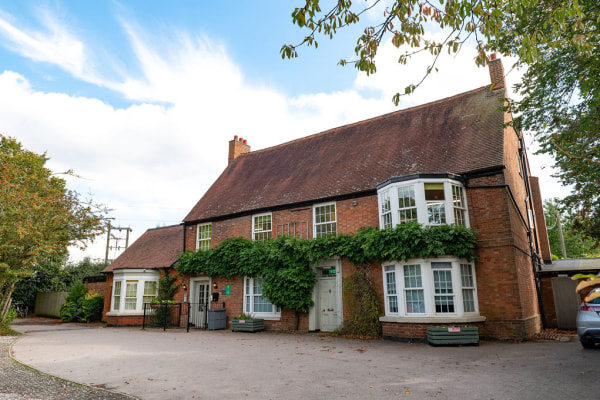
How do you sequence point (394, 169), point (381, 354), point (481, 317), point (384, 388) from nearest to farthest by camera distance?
point (384, 388)
point (381, 354)
point (481, 317)
point (394, 169)

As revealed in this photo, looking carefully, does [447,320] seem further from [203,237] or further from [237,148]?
[237,148]

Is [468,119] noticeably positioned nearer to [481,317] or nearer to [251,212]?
[481,317]

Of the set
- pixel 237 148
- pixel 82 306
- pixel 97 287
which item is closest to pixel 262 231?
pixel 237 148

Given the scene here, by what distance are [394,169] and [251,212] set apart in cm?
712

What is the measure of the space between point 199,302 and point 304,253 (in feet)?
25.2

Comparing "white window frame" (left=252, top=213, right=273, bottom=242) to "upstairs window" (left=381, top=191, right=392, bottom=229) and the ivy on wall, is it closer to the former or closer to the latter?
the ivy on wall

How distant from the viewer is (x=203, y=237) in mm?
20266

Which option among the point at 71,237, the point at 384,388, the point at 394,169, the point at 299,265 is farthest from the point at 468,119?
the point at 71,237

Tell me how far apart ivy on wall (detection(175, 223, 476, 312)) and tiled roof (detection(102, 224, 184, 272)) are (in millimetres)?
2433

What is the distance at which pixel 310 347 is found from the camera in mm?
11047

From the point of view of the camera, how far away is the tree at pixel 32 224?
583 inches

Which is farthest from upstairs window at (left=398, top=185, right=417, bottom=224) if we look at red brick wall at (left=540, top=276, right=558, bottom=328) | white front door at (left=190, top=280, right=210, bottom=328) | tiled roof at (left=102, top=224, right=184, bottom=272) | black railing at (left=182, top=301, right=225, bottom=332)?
tiled roof at (left=102, top=224, right=184, bottom=272)

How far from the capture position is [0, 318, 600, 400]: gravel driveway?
19.7ft

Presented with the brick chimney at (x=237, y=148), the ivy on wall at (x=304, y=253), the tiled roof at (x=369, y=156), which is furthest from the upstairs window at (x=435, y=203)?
the brick chimney at (x=237, y=148)
